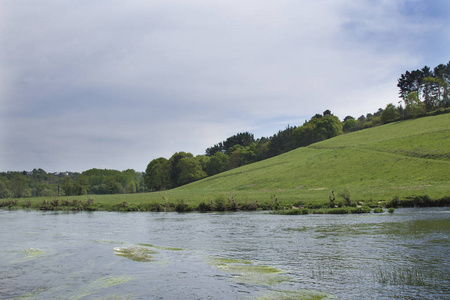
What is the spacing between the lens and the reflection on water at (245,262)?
596 inches

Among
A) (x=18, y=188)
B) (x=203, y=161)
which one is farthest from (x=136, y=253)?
(x=203, y=161)

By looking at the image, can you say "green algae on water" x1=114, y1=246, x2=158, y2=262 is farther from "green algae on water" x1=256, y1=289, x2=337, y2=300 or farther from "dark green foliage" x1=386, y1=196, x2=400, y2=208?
"dark green foliage" x1=386, y1=196, x2=400, y2=208

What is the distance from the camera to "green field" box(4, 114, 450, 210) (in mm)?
53281

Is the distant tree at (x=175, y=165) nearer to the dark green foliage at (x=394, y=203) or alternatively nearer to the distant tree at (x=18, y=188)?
the distant tree at (x=18, y=188)

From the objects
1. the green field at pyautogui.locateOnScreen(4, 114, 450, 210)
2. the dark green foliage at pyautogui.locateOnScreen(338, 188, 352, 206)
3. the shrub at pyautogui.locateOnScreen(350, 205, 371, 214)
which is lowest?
the shrub at pyautogui.locateOnScreen(350, 205, 371, 214)

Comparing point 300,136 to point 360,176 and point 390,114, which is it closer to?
point 390,114

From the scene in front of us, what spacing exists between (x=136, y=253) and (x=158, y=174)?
148 m

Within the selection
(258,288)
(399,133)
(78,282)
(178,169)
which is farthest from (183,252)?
(178,169)

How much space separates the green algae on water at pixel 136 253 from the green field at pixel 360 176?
3049 cm

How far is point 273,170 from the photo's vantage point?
321ft

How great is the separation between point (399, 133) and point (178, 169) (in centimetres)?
10686

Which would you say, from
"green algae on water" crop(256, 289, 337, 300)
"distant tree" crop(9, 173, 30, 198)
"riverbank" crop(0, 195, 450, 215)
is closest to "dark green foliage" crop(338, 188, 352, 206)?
"riverbank" crop(0, 195, 450, 215)

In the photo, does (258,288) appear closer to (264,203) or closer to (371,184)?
(264,203)

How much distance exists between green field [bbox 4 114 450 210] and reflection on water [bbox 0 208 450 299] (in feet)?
63.0
